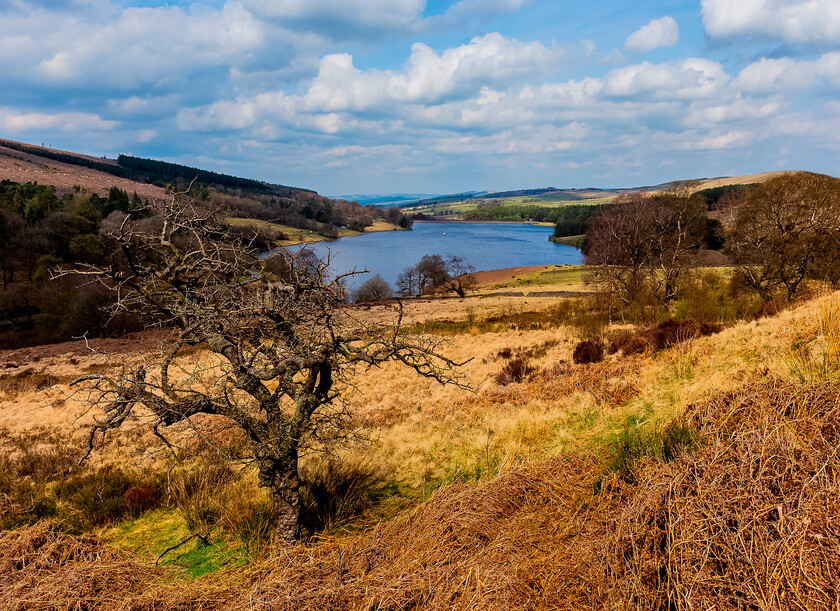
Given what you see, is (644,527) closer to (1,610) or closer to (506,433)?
(1,610)

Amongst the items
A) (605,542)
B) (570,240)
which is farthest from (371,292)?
(570,240)

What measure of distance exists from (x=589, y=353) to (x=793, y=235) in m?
12.0

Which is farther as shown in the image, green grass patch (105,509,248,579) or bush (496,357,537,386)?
bush (496,357,537,386)

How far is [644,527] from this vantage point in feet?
10.3

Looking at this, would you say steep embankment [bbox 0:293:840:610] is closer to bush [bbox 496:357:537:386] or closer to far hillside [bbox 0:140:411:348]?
far hillside [bbox 0:140:411:348]

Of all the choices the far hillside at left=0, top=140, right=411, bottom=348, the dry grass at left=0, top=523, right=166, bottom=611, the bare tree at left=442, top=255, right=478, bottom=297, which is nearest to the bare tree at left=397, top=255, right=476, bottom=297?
the bare tree at left=442, top=255, right=478, bottom=297

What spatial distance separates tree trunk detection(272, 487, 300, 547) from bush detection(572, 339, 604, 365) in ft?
33.6

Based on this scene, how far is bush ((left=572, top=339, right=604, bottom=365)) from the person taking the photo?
13.2 meters

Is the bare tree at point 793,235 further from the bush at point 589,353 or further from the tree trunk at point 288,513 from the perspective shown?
the tree trunk at point 288,513

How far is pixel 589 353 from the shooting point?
1363 cm

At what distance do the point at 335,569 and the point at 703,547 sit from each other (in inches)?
104

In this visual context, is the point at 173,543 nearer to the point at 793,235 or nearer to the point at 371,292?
the point at 793,235

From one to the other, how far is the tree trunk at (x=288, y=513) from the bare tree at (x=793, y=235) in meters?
19.3

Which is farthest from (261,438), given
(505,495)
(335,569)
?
(505,495)
